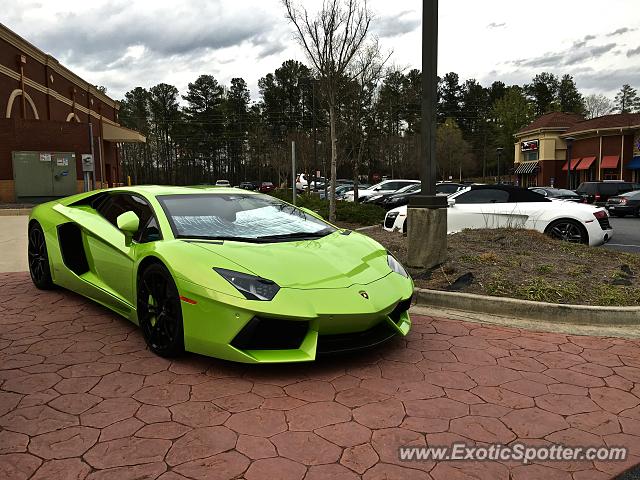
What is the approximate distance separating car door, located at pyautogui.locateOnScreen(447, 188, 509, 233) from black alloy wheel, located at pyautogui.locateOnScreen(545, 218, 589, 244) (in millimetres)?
849

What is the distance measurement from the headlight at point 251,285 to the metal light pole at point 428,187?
3207mm

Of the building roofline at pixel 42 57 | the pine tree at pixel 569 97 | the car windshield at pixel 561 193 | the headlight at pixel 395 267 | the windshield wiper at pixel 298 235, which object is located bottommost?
the car windshield at pixel 561 193

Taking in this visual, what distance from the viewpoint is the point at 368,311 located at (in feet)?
10.5

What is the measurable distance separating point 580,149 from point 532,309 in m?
45.0

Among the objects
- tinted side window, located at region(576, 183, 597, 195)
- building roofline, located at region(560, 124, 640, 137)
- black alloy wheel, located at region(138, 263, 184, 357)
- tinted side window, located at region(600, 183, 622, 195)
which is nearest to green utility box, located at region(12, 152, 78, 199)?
black alloy wheel, located at region(138, 263, 184, 357)

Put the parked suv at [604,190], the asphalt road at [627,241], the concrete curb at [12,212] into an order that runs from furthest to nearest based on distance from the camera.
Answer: the parked suv at [604,190], the concrete curb at [12,212], the asphalt road at [627,241]

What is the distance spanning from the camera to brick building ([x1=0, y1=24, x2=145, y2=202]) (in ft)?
75.7

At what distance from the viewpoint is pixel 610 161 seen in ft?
128

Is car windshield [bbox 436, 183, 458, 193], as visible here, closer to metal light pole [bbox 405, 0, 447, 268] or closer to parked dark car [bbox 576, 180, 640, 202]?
metal light pole [bbox 405, 0, 447, 268]

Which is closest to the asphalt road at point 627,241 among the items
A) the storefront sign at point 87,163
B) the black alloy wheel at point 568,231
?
the black alloy wheel at point 568,231

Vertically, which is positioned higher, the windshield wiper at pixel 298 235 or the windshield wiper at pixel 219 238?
the windshield wiper at pixel 219 238

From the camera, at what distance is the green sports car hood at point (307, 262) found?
3.27m

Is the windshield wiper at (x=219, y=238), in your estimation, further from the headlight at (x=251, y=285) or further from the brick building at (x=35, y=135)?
the brick building at (x=35, y=135)

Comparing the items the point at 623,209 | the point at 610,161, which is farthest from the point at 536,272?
the point at 610,161
